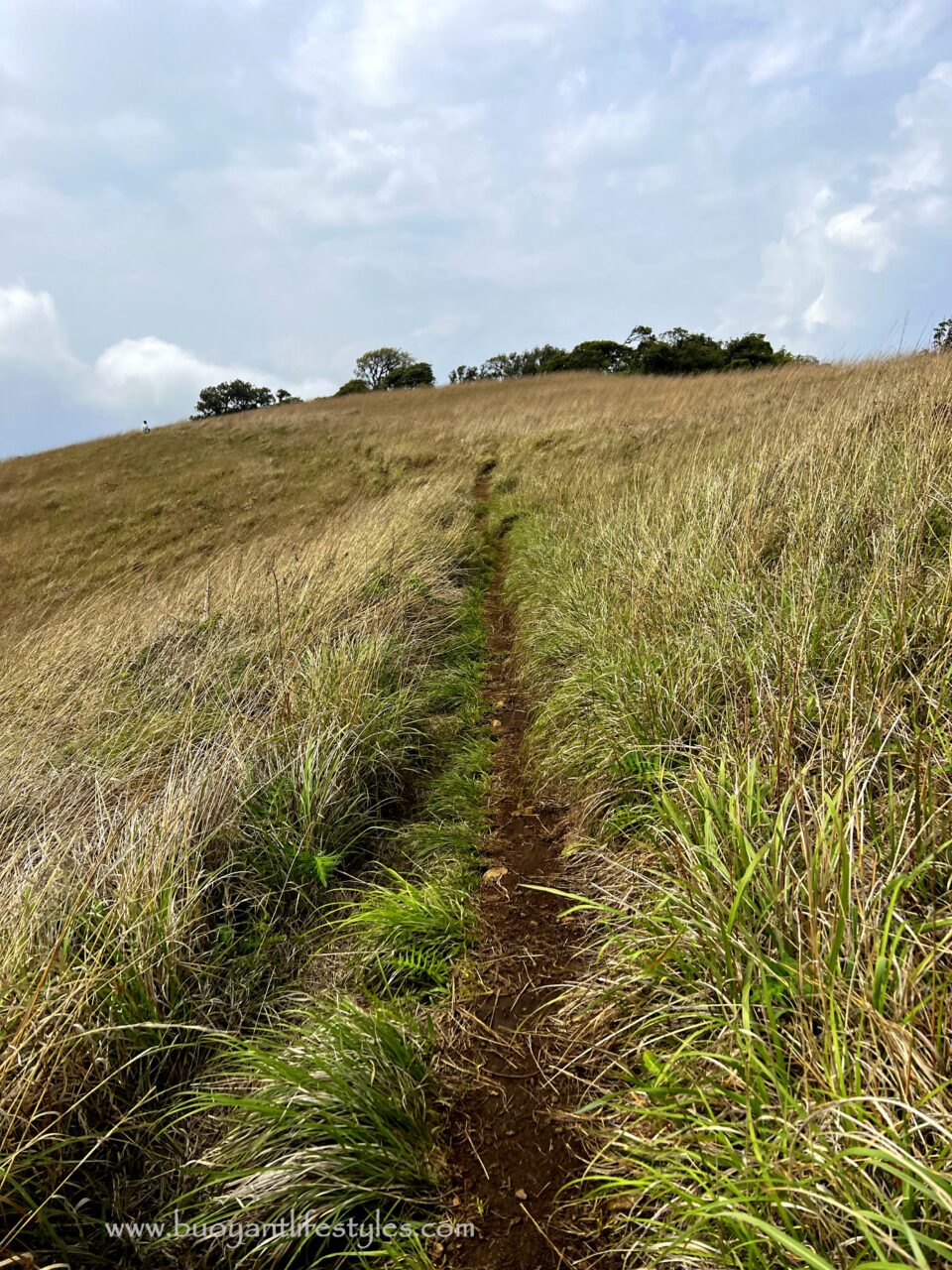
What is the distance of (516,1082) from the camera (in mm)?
1932

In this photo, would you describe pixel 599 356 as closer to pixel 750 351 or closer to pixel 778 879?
pixel 750 351

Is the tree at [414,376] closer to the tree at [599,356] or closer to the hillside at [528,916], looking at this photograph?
the tree at [599,356]

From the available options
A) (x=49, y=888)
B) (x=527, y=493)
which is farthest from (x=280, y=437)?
(x=49, y=888)

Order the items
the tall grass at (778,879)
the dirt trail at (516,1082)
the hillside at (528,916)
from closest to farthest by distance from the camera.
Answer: the tall grass at (778,879), the hillside at (528,916), the dirt trail at (516,1082)

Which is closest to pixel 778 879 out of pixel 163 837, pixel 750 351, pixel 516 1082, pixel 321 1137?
pixel 516 1082

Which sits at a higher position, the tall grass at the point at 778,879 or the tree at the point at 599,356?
the tree at the point at 599,356

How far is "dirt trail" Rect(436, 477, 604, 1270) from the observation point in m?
1.54

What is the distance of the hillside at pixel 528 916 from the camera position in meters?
1.38

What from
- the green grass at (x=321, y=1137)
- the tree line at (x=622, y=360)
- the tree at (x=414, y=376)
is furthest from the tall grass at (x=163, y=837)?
the tree at (x=414, y=376)

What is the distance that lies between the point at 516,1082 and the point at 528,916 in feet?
2.37

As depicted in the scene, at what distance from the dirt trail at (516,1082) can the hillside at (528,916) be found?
0.04ft

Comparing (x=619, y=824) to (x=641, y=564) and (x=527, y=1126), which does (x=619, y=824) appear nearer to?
(x=527, y=1126)

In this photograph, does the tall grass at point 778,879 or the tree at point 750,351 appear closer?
the tall grass at point 778,879

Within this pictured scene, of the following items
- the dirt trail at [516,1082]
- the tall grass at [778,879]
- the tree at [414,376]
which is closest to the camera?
the tall grass at [778,879]
